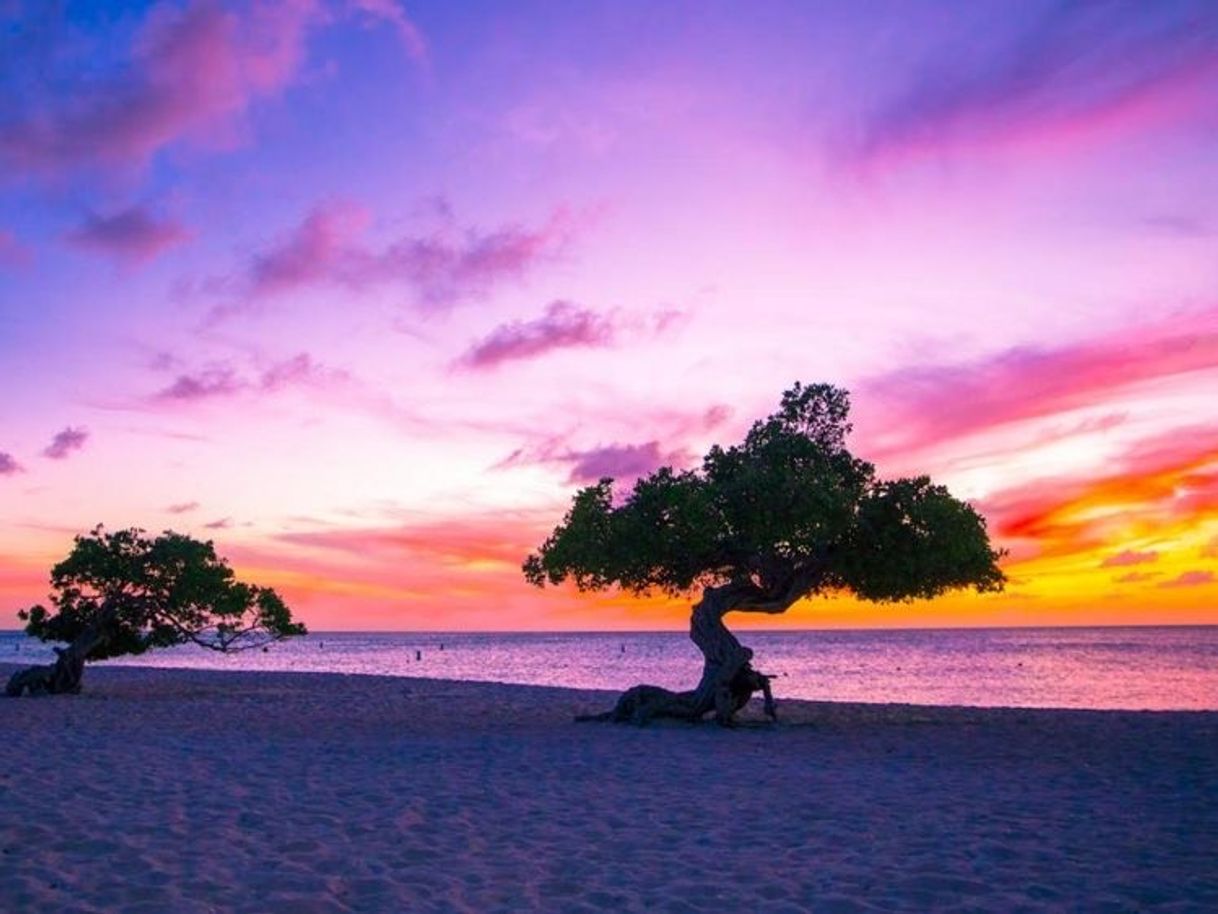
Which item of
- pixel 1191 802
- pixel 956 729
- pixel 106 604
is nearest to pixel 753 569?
pixel 956 729

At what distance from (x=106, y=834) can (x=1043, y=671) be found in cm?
7562

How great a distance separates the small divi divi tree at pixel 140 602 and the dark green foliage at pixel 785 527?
1369 centimetres

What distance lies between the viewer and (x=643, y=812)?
13.4 meters

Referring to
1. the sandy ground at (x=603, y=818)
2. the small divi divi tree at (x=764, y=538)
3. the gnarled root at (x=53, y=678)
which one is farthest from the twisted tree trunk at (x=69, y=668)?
the small divi divi tree at (x=764, y=538)

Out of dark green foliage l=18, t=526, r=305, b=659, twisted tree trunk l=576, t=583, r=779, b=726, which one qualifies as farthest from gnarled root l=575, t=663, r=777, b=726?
dark green foliage l=18, t=526, r=305, b=659

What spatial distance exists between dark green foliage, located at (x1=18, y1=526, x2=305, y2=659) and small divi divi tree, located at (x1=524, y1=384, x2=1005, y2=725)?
44.7 ft

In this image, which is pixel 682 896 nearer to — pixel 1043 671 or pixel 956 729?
pixel 956 729

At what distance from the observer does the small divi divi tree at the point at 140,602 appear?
3488 centimetres

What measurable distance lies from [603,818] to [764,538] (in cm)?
1247

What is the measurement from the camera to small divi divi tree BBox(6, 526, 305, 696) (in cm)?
3488

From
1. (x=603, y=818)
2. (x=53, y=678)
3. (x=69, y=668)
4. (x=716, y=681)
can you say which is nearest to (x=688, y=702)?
(x=716, y=681)

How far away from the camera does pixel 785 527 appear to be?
2433cm

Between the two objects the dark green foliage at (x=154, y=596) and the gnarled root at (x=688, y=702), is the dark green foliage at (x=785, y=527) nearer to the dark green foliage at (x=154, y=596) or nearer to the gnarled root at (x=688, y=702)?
the gnarled root at (x=688, y=702)

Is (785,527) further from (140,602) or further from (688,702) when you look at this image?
(140,602)
